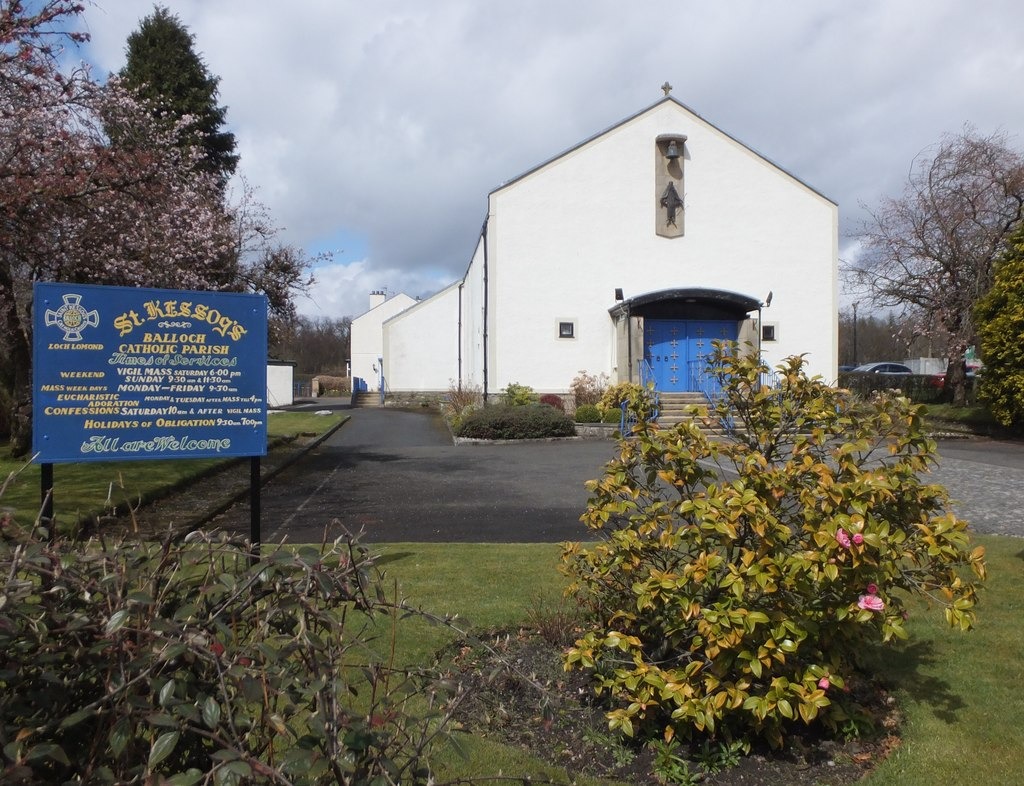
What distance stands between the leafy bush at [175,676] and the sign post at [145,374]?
4.49 m

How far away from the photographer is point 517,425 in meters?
21.0

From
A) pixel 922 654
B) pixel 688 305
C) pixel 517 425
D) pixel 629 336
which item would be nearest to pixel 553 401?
pixel 629 336

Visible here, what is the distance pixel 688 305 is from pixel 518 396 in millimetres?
6233

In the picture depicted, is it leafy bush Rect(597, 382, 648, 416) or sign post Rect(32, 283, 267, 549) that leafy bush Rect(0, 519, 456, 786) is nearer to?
leafy bush Rect(597, 382, 648, 416)

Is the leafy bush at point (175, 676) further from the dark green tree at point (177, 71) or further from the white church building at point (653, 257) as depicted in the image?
the dark green tree at point (177, 71)

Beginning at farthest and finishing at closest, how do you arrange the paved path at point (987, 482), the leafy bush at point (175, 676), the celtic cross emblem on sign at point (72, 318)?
1. the paved path at point (987, 482)
2. the celtic cross emblem on sign at point (72, 318)
3. the leafy bush at point (175, 676)

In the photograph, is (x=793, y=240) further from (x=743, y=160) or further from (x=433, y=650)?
(x=433, y=650)

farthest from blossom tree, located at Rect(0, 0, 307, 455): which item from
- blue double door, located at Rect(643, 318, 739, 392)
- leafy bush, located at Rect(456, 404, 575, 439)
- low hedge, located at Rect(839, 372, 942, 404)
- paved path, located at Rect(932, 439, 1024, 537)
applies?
low hedge, located at Rect(839, 372, 942, 404)

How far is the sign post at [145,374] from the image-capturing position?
6.02 metres

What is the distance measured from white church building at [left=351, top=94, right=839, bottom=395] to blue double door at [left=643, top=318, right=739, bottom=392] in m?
0.04

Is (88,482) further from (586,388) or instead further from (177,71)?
(177,71)

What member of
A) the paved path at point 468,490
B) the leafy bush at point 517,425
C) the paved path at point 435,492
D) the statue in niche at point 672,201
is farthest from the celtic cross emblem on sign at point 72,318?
the statue in niche at point 672,201

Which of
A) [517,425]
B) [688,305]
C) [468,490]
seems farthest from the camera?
[688,305]

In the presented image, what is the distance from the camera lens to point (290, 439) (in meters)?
21.2
